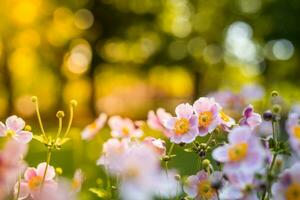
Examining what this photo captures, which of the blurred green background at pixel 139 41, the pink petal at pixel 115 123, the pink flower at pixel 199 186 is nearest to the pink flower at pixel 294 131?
the pink flower at pixel 199 186

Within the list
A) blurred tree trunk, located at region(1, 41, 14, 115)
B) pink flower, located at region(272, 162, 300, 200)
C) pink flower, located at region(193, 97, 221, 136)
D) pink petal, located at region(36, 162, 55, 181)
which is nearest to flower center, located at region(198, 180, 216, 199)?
pink flower, located at region(193, 97, 221, 136)

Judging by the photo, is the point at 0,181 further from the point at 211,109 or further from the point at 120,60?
the point at 120,60

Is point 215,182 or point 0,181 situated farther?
point 215,182

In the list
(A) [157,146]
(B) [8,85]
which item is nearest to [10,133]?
(A) [157,146]

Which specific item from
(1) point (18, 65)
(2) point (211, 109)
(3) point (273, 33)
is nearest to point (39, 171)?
(2) point (211, 109)

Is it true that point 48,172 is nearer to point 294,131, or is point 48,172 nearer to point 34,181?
point 34,181

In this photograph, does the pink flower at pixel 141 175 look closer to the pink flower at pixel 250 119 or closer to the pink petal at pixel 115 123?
the pink flower at pixel 250 119

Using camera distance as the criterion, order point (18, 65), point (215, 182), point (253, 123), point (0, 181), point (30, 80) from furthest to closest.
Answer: point (30, 80) < point (18, 65) < point (253, 123) < point (215, 182) < point (0, 181)
